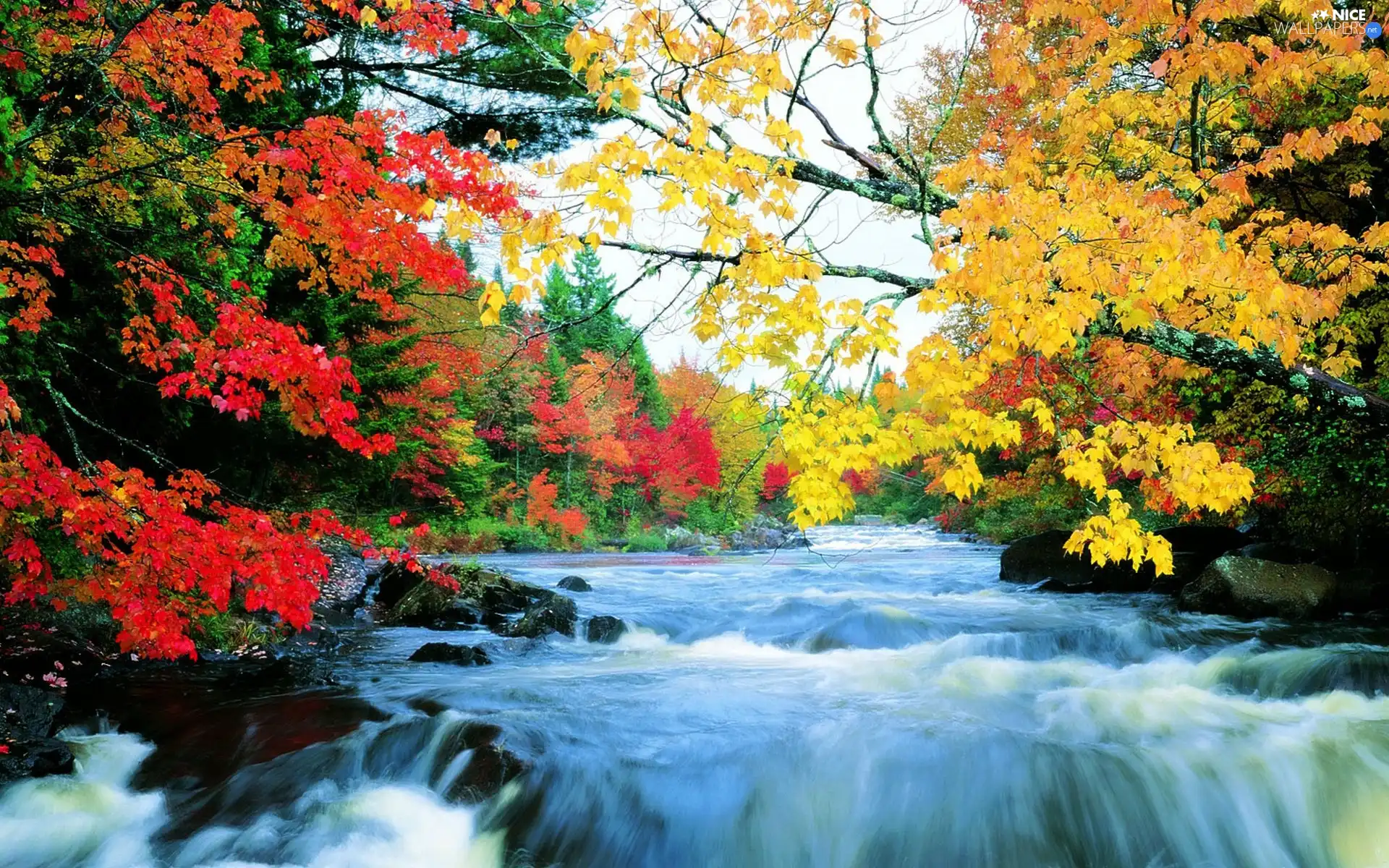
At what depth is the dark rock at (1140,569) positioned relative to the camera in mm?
11898

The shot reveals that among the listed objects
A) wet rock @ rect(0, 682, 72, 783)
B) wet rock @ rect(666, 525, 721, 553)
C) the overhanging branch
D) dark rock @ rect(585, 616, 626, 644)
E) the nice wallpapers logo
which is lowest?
wet rock @ rect(666, 525, 721, 553)

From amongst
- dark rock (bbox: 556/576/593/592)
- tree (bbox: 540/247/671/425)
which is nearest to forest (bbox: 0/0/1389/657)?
dark rock (bbox: 556/576/593/592)

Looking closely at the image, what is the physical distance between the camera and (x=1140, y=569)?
39.0ft

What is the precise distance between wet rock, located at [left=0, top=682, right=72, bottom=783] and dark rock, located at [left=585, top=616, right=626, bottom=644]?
558cm

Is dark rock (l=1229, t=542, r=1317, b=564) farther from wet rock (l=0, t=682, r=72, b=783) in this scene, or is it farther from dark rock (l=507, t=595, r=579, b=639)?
wet rock (l=0, t=682, r=72, b=783)

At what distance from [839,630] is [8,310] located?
910cm

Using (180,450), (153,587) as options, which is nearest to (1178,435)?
(153,587)

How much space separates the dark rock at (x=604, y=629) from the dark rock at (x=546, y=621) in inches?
10.1

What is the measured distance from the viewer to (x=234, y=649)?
7965mm

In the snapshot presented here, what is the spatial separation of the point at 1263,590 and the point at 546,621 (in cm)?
899

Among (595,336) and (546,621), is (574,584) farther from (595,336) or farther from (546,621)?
(595,336)

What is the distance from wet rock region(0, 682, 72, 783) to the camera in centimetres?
482

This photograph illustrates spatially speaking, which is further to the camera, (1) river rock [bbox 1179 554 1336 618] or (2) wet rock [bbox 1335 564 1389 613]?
(2) wet rock [bbox 1335 564 1389 613]

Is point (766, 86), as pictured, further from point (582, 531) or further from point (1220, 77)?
point (582, 531)
